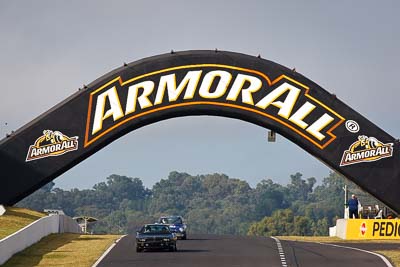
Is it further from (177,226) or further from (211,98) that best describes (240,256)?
(211,98)

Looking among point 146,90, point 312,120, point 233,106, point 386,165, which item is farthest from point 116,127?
point 386,165

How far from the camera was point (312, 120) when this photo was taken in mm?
60281

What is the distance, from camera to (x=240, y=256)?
1815 inches

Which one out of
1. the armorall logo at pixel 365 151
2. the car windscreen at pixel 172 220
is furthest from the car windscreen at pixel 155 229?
the armorall logo at pixel 365 151

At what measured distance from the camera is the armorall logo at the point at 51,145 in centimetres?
6022

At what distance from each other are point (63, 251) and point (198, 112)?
15.3 meters

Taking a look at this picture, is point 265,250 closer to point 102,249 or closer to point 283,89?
point 102,249

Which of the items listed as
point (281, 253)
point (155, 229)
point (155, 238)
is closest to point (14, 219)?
point (155, 229)

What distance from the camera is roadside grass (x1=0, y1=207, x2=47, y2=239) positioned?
5215cm

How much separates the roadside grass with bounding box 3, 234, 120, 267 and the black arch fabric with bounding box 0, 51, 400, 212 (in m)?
4.66

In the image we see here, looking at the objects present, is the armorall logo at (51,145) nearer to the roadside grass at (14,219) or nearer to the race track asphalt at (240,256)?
the roadside grass at (14,219)

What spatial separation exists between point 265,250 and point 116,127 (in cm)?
1428

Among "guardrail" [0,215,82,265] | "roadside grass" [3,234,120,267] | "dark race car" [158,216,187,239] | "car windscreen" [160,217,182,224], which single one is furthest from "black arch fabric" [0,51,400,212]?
"dark race car" [158,216,187,239]

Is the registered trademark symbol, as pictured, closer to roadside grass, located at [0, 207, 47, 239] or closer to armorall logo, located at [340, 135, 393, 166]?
armorall logo, located at [340, 135, 393, 166]
